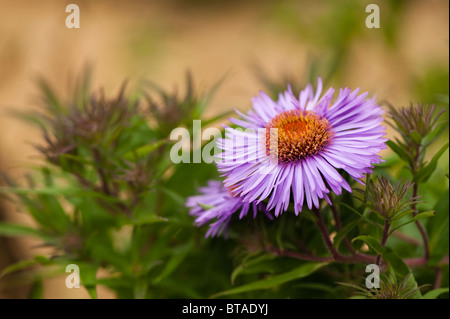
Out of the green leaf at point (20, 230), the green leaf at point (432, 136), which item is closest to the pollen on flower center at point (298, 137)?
the green leaf at point (432, 136)

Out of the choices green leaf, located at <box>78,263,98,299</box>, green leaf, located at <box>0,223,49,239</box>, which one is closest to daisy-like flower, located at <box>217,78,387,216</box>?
green leaf, located at <box>78,263,98,299</box>

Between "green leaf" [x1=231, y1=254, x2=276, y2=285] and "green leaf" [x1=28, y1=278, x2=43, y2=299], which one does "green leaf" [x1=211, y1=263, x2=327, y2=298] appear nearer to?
"green leaf" [x1=231, y1=254, x2=276, y2=285]

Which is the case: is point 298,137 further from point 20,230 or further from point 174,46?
point 174,46

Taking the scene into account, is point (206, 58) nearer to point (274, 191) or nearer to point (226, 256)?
point (226, 256)

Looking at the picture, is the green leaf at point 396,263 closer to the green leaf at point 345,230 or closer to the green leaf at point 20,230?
the green leaf at point 345,230
